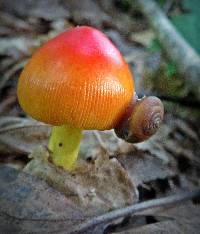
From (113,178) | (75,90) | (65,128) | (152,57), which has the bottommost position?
(152,57)

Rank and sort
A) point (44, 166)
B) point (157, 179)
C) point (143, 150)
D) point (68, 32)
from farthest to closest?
1. point (143, 150)
2. point (157, 179)
3. point (44, 166)
4. point (68, 32)

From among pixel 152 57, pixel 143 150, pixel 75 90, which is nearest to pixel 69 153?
pixel 75 90

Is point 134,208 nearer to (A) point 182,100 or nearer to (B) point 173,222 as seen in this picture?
(B) point 173,222

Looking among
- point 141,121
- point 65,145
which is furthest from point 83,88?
point 65,145

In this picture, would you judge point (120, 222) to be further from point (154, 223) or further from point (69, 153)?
point (69, 153)

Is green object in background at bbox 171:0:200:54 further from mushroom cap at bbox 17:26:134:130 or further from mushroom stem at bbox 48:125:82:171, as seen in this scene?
mushroom cap at bbox 17:26:134:130

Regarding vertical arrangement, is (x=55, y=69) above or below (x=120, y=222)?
above
